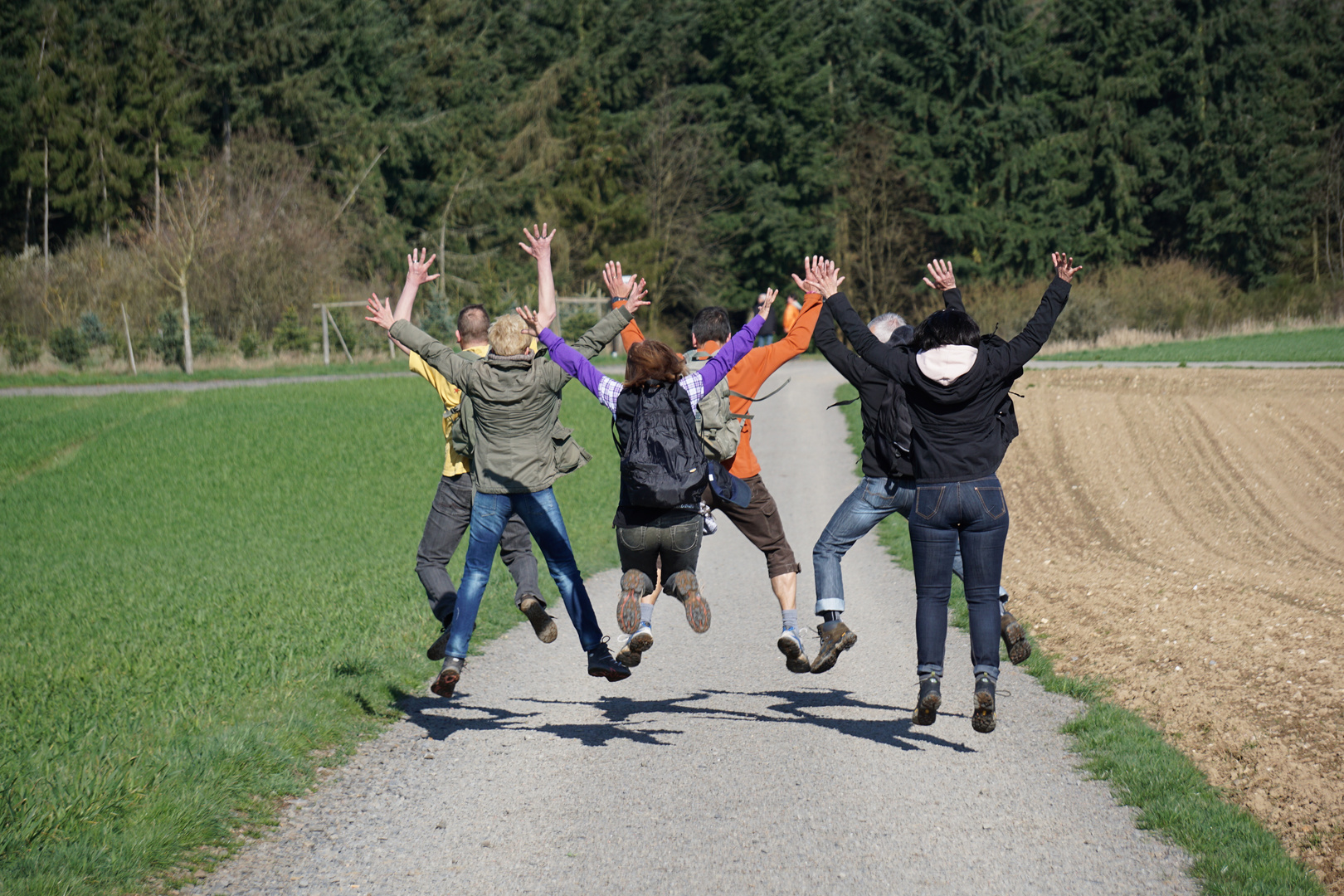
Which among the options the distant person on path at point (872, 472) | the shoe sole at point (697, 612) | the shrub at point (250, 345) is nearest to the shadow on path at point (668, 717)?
the distant person on path at point (872, 472)

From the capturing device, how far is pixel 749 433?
698cm

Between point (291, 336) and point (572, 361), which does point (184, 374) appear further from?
point (572, 361)

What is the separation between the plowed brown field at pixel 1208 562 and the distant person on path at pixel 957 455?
60.2 inches

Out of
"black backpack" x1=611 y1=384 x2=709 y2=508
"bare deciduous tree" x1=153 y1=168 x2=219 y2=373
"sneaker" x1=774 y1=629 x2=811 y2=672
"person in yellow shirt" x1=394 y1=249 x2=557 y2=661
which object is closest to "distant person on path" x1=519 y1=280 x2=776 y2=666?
"black backpack" x1=611 y1=384 x2=709 y2=508

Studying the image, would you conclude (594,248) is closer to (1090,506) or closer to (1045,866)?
(1090,506)

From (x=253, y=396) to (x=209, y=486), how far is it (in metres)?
9.27

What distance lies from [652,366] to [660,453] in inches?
18.5

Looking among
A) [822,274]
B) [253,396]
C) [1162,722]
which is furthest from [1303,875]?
[253,396]

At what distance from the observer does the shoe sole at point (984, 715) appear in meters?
6.25

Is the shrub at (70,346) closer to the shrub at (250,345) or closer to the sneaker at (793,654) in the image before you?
the shrub at (250,345)

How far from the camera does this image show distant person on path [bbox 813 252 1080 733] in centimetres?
609

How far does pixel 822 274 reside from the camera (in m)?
6.62

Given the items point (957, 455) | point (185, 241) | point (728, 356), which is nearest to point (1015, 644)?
point (957, 455)

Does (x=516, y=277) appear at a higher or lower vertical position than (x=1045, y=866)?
higher
